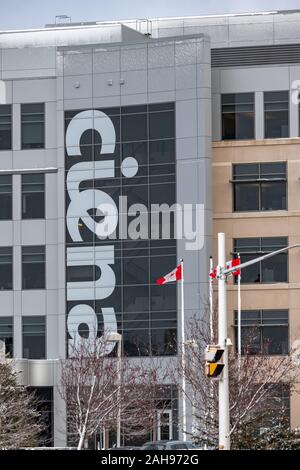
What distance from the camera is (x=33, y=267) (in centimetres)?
8094

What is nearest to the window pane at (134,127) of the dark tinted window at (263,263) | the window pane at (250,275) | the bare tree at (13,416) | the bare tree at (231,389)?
the dark tinted window at (263,263)

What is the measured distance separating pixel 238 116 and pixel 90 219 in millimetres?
10839

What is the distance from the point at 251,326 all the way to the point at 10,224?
16028 millimetres

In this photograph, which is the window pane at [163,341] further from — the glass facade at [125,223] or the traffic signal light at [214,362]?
the traffic signal light at [214,362]

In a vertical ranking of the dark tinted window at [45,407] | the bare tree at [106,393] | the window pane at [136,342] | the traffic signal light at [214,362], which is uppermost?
the traffic signal light at [214,362]

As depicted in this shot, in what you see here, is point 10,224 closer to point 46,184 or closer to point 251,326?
point 46,184

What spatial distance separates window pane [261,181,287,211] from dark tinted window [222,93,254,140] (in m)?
3.17

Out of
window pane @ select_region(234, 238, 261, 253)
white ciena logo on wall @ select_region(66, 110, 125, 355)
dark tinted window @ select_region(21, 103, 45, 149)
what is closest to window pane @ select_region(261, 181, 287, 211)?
window pane @ select_region(234, 238, 261, 253)

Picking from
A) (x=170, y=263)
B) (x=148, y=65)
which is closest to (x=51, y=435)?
(x=170, y=263)

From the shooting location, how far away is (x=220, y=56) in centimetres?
8244

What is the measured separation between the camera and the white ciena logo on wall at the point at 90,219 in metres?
78.1

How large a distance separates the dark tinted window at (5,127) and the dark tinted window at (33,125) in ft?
2.66

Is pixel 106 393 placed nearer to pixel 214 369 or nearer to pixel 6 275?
pixel 6 275

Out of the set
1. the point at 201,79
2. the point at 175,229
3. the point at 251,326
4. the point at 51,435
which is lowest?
the point at 51,435
